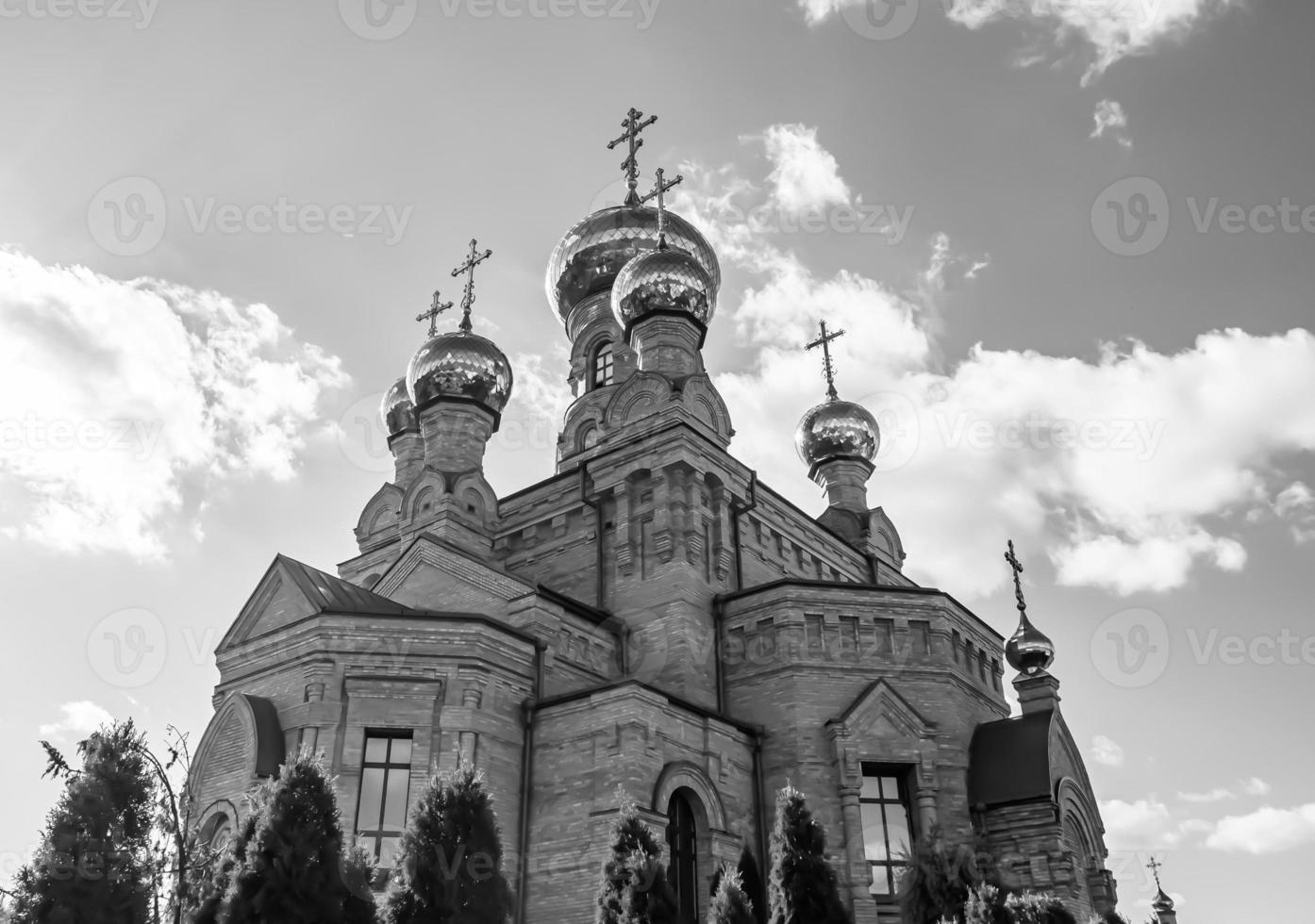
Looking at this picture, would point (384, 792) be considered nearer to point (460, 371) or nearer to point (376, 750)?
point (376, 750)

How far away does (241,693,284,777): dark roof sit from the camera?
10.9 m

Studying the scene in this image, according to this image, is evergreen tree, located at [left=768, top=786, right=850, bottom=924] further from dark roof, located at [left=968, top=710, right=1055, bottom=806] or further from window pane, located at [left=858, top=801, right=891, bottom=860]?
dark roof, located at [left=968, top=710, right=1055, bottom=806]

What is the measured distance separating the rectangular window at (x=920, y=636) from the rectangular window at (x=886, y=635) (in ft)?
0.77

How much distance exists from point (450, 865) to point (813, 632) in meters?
6.39

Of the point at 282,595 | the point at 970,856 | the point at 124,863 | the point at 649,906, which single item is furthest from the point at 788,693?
the point at 124,863

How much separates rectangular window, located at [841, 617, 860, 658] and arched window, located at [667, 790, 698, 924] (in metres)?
2.94

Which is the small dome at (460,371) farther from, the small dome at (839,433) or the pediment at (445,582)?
the small dome at (839,433)

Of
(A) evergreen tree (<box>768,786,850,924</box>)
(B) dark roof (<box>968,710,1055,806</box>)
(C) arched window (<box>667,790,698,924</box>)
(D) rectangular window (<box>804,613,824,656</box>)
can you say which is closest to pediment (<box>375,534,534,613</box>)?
(C) arched window (<box>667,790,698,924</box>)

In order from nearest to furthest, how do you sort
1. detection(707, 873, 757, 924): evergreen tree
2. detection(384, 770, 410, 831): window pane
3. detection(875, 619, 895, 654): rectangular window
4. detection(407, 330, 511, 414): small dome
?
1. detection(707, 873, 757, 924): evergreen tree
2. detection(384, 770, 410, 831): window pane
3. detection(875, 619, 895, 654): rectangular window
4. detection(407, 330, 511, 414): small dome

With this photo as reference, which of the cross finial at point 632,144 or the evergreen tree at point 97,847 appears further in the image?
the cross finial at point 632,144

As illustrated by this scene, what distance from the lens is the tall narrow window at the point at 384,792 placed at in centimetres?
1080

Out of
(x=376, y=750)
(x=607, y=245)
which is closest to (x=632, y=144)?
(x=607, y=245)

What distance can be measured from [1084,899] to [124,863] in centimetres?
977

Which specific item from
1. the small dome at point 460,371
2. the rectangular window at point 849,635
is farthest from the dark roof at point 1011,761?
the small dome at point 460,371
